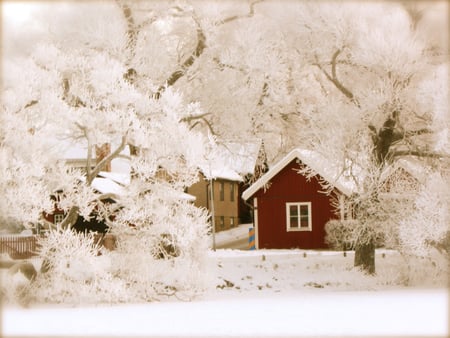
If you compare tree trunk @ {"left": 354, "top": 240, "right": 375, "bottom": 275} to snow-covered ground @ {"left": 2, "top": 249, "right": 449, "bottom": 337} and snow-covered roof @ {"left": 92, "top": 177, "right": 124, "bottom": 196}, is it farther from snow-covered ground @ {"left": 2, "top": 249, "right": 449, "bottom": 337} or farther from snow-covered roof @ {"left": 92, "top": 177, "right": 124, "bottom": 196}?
snow-covered roof @ {"left": 92, "top": 177, "right": 124, "bottom": 196}

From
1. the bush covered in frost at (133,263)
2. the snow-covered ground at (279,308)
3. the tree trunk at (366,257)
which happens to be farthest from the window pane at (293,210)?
the bush covered in frost at (133,263)

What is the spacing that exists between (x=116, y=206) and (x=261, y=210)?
49.6 feet

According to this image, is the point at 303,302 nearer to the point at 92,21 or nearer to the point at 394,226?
the point at 394,226

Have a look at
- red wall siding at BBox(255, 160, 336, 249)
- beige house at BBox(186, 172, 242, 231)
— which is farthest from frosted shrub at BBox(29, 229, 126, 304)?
beige house at BBox(186, 172, 242, 231)

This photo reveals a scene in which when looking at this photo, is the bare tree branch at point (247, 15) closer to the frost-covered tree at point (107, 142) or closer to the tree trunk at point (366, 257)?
the frost-covered tree at point (107, 142)

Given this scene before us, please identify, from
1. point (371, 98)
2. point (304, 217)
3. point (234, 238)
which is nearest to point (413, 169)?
point (371, 98)

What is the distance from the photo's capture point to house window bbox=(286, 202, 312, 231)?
1277 inches

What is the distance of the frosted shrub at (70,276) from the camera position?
1733 cm

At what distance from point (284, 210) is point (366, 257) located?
10035 millimetres

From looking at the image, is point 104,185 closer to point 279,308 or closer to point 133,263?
point 133,263

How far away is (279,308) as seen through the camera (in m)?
16.8

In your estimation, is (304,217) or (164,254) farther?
(304,217)

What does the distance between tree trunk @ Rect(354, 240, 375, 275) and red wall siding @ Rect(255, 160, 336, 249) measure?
8686 mm

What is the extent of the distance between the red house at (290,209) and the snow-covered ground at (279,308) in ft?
15.4
